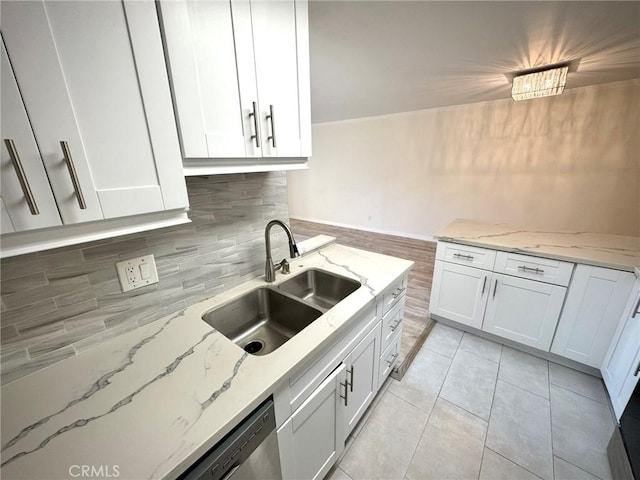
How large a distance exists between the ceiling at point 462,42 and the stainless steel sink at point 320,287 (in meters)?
1.52

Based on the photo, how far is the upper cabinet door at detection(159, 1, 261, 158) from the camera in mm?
683

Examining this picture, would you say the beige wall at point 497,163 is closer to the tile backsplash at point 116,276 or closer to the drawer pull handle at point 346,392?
the tile backsplash at point 116,276

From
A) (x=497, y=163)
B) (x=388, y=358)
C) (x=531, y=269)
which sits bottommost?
(x=388, y=358)

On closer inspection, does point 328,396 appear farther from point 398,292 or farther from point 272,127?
point 272,127

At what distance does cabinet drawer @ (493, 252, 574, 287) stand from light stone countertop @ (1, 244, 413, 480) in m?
1.61

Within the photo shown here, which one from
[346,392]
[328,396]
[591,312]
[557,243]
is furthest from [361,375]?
[557,243]

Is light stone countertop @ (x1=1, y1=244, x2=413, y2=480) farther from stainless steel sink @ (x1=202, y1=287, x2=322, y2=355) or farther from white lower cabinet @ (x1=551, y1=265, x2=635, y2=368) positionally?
white lower cabinet @ (x1=551, y1=265, x2=635, y2=368)

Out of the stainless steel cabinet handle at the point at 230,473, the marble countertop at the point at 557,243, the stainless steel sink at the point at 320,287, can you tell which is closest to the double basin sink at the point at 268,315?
the stainless steel sink at the point at 320,287

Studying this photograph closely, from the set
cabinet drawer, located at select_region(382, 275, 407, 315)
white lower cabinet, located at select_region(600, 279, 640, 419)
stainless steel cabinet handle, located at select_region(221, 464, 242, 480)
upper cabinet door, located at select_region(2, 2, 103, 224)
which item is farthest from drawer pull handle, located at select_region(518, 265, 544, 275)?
upper cabinet door, located at select_region(2, 2, 103, 224)

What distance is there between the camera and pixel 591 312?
1663 millimetres

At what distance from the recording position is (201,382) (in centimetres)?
74

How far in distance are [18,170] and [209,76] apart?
52cm

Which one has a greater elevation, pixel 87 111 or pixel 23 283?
pixel 87 111

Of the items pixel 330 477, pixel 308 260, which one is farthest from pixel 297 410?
pixel 308 260
